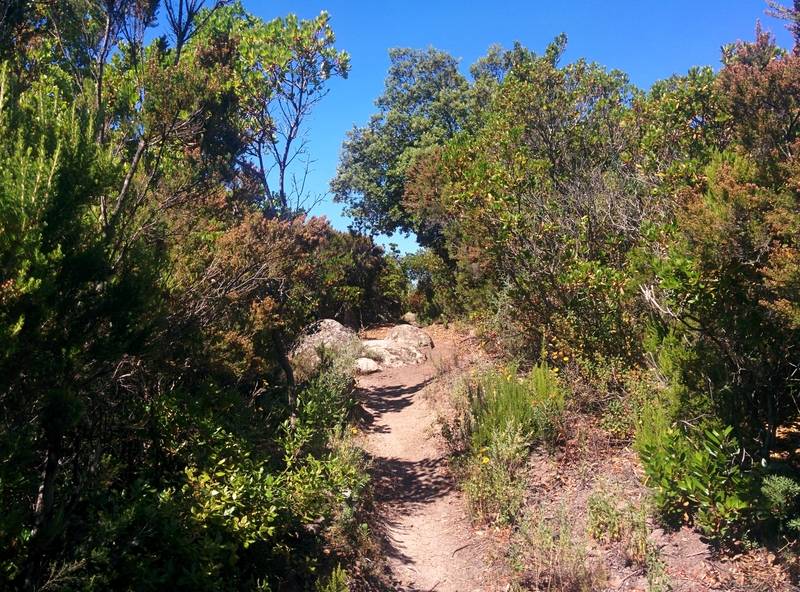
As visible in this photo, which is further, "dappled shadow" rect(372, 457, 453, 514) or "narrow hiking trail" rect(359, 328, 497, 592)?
"dappled shadow" rect(372, 457, 453, 514)

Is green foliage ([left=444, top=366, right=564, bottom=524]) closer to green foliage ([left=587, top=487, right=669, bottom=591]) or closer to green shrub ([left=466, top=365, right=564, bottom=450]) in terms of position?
green shrub ([left=466, top=365, right=564, bottom=450])

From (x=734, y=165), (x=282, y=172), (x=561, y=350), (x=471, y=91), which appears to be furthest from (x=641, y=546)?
(x=471, y=91)

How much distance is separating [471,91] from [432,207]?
656 cm

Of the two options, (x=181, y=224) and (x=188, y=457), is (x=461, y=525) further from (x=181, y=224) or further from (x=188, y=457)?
(x=181, y=224)

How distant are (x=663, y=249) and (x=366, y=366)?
8.67 m

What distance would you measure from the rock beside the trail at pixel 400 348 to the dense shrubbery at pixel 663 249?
2075 millimetres

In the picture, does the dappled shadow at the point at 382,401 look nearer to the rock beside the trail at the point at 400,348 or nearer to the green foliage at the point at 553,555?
the rock beside the trail at the point at 400,348

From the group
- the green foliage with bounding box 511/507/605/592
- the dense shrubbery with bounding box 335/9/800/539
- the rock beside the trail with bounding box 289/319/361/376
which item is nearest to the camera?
the dense shrubbery with bounding box 335/9/800/539

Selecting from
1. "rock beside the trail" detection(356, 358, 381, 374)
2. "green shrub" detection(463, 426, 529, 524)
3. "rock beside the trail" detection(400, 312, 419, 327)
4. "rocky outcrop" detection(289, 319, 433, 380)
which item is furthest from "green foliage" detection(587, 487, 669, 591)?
"rock beside the trail" detection(400, 312, 419, 327)

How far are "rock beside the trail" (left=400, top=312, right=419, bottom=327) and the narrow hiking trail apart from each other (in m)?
8.82

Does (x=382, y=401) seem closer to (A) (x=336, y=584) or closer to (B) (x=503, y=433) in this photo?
(B) (x=503, y=433)

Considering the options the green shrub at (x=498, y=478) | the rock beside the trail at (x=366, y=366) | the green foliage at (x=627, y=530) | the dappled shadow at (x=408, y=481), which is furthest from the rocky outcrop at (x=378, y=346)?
the green foliage at (x=627, y=530)

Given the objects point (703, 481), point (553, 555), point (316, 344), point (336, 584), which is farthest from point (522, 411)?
point (316, 344)

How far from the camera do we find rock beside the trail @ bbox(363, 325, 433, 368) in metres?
14.6
